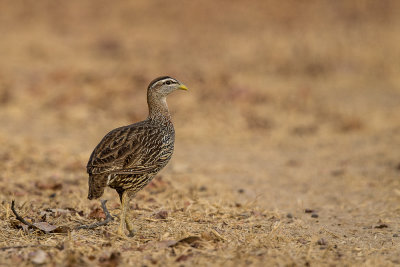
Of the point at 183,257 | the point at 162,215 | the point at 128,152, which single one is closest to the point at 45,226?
the point at 128,152

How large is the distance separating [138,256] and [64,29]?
22511 millimetres

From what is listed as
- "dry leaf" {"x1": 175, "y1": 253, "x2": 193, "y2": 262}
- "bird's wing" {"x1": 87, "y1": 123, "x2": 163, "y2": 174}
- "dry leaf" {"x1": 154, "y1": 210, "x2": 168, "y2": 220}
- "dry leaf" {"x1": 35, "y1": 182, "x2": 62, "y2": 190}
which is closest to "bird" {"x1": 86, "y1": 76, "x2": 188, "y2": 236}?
"bird's wing" {"x1": 87, "y1": 123, "x2": 163, "y2": 174}

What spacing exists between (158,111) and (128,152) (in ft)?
3.33

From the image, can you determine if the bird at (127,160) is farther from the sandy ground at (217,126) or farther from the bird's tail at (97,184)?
the sandy ground at (217,126)

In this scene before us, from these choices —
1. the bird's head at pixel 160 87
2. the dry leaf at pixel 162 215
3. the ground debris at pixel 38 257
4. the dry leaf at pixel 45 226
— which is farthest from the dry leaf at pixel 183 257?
the bird's head at pixel 160 87

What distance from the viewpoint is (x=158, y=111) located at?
588cm

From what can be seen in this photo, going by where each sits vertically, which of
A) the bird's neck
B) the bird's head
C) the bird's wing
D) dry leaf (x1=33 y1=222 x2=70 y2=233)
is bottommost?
dry leaf (x1=33 y1=222 x2=70 y2=233)

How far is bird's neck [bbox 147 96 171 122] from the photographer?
19.0ft

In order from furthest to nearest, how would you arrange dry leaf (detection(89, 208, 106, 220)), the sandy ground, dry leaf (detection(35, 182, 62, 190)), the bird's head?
1. dry leaf (detection(35, 182, 62, 190))
2. the bird's head
3. dry leaf (detection(89, 208, 106, 220))
4. the sandy ground

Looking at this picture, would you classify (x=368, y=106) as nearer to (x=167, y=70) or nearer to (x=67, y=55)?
(x=167, y=70)

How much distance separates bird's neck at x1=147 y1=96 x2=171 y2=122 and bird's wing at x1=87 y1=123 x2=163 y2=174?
48cm

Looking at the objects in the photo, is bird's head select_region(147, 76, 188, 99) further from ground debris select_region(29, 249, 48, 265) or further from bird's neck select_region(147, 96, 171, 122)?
ground debris select_region(29, 249, 48, 265)

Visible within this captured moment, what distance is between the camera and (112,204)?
21.1ft

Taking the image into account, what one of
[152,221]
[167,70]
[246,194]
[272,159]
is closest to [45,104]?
[167,70]
